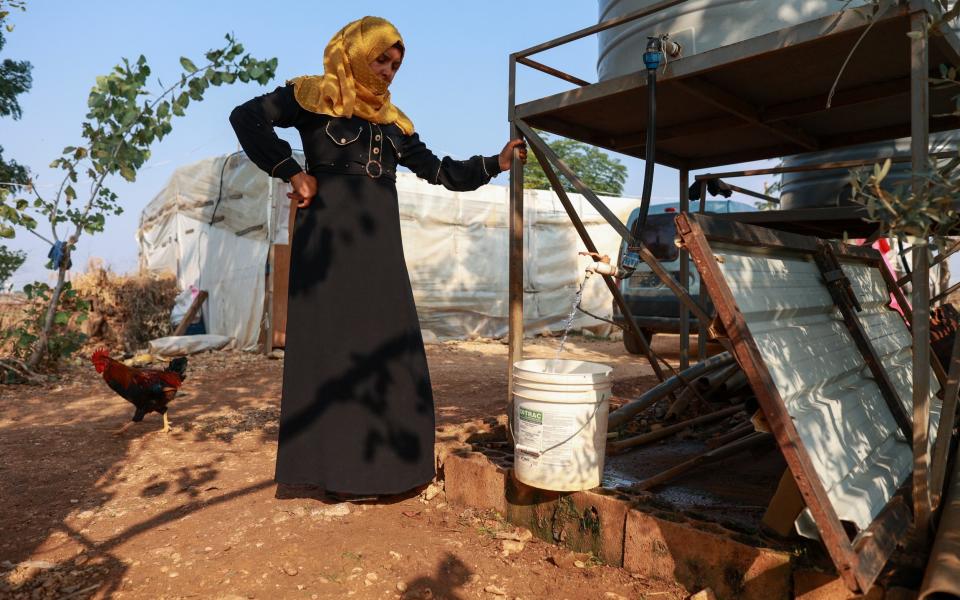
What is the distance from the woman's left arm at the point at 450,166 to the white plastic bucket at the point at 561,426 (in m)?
1.09

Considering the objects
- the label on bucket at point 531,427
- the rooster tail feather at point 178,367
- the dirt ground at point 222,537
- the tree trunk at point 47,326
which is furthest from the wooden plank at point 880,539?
the tree trunk at point 47,326

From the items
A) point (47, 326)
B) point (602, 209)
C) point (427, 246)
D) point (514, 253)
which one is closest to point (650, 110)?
point (602, 209)

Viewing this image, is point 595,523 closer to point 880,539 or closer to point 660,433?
point 880,539

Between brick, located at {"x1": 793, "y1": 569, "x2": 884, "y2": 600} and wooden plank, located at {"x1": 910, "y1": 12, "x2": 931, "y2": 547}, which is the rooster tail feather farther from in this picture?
wooden plank, located at {"x1": 910, "y1": 12, "x2": 931, "y2": 547}

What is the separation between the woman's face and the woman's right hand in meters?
0.56

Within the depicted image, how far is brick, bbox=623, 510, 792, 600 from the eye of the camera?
199 cm

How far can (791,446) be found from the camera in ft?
5.97

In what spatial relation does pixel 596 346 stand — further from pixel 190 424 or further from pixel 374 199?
pixel 374 199

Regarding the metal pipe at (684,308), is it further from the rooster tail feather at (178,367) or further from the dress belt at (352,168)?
the rooster tail feather at (178,367)

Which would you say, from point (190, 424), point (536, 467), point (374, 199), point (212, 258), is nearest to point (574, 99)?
point (374, 199)

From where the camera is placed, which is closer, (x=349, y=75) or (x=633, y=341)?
(x=349, y=75)

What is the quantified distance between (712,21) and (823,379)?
1584 millimetres

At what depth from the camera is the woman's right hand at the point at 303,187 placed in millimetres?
2842

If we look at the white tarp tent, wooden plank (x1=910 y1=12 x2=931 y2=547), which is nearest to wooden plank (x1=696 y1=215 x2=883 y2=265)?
wooden plank (x1=910 y1=12 x2=931 y2=547)
